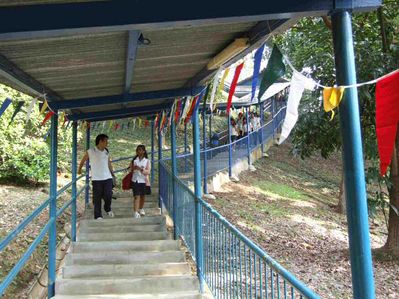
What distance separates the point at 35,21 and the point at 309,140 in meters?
7.51

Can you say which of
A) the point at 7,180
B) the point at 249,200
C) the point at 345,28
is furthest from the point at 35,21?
the point at 249,200

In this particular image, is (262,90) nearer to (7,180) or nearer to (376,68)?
(376,68)

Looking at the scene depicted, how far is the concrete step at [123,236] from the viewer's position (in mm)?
6957

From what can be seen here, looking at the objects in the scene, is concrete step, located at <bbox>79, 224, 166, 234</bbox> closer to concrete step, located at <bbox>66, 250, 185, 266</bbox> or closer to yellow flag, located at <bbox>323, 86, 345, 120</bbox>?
concrete step, located at <bbox>66, 250, 185, 266</bbox>

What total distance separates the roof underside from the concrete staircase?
2345 millimetres

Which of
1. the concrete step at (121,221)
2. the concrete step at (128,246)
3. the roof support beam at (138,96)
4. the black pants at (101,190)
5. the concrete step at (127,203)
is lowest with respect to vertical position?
the concrete step at (128,246)

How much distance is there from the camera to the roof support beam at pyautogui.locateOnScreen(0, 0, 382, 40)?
90.0 inches

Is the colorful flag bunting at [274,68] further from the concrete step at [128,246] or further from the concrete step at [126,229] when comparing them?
the concrete step at [126,229]

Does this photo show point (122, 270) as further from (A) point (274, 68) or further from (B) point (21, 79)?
(A) point (274, 68)

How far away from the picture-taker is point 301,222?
1056 centimetres

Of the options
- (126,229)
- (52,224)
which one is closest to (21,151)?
(126,229)

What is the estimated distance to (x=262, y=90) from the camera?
8.99 ft

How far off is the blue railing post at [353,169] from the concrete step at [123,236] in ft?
16.9

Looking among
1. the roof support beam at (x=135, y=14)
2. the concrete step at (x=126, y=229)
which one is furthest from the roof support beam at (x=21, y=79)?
the concrete step at (x=126, y=229)
